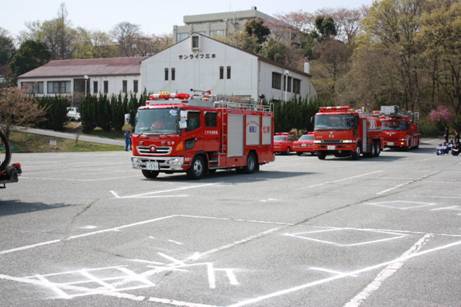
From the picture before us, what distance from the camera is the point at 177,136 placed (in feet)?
63.4

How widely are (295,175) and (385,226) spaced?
1153 cm

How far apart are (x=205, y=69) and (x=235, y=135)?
148ft

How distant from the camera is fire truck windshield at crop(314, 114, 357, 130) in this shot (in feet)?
108

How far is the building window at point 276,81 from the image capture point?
223 ft

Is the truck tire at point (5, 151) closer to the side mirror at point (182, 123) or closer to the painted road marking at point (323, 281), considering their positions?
the side mirror at point (182, 123)

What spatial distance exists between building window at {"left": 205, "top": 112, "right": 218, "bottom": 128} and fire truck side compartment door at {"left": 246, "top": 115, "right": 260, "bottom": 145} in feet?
7.62

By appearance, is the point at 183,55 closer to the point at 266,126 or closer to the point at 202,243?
the point at 266,126

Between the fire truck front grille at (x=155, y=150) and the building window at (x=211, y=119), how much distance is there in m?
1.91

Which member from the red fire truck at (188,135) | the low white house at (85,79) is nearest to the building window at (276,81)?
the low white house at (85,79)

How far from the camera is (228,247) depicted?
338 inches

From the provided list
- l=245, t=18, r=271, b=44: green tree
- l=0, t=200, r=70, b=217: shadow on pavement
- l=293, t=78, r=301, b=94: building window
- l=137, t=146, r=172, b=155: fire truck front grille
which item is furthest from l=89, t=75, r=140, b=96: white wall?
l=0, t=200, r=70, b=217: shadow on pavement

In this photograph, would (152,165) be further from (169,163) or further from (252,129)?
(252,129)

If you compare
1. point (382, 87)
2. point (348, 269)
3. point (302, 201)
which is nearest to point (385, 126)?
point (382, 87)

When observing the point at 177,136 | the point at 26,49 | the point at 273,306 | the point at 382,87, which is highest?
the point at 26,49
